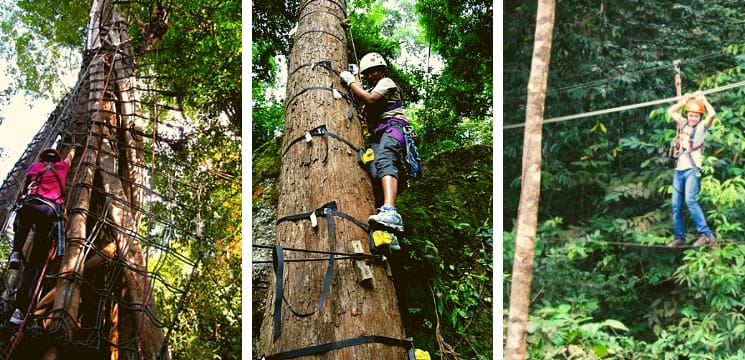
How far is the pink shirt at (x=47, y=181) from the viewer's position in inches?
131

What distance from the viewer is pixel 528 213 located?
3568 millimetres

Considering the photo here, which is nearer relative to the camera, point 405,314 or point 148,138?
point 405,314

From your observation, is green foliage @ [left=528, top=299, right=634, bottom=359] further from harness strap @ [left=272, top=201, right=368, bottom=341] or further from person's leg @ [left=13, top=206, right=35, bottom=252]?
person's leg @ [left=13, top=206, right=35, bottom=252]

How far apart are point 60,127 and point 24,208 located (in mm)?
587

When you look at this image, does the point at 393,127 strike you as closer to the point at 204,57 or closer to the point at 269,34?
the point at 269,34

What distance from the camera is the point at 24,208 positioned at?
3.28 meters

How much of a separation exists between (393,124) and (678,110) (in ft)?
7.28

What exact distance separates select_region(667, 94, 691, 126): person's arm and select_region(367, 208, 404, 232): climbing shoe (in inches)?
91.9

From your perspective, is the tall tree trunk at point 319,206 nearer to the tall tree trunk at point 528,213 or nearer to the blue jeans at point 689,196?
the tall tree trunk at point 528,213

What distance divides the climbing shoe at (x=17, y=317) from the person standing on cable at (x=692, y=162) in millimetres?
3774

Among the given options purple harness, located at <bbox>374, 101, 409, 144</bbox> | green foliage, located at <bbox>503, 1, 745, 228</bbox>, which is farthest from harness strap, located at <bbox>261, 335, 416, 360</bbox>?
green foliage, located at <bbox>503, 1, 745, 228</bbox>

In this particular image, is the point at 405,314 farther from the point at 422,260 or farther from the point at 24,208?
the point at 24,208

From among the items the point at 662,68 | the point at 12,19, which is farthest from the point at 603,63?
the point at 12,19

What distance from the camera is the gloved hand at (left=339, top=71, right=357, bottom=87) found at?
3457mm
